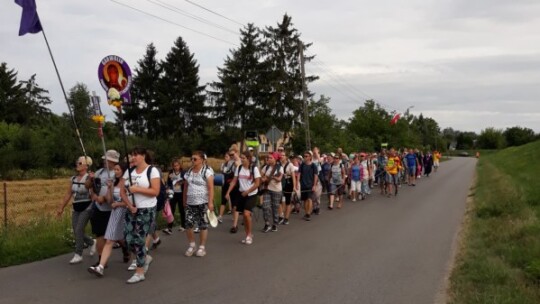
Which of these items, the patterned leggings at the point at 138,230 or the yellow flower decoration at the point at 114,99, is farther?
the yellow flower decoration at the point at 114,99

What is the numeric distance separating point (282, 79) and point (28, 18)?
37178 mm

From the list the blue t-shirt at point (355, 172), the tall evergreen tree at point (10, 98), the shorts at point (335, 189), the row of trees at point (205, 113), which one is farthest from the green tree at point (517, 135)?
the shorts at point (335, 189)

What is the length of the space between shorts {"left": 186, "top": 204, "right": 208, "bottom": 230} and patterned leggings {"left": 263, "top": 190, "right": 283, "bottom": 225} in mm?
2830

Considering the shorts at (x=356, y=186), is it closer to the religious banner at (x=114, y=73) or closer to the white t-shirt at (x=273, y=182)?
the white t-shirt at (x=273, y=182)

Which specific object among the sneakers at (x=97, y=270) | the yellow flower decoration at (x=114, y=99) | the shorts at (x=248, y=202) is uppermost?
the yellow flower decoration at (x=114, y=99)

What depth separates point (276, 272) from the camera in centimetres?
720

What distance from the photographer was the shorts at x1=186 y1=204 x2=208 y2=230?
322 inches

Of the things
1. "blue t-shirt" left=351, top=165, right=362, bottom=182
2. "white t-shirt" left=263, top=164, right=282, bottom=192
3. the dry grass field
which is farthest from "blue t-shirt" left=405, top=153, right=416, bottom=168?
"white t-shirt" left=263, top=164, right=282, bottom=192

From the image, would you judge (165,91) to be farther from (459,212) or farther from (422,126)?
(422,126)

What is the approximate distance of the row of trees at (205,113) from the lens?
1599 inches

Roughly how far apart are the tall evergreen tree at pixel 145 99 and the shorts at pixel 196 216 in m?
50.1

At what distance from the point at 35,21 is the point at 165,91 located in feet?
164

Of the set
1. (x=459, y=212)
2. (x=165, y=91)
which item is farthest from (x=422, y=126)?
(x=459, y=212)

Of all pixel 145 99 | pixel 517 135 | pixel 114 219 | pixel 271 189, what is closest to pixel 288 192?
pixel 271 189
